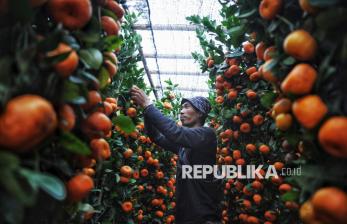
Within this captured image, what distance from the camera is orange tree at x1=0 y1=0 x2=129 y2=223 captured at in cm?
102

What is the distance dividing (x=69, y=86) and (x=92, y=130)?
0.88 ft

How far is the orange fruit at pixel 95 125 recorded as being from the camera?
1.45m

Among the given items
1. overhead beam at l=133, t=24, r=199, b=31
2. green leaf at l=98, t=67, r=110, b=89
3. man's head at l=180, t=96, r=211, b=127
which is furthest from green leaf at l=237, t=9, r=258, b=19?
overhead beam at l=133, t=24, r=199, b=31

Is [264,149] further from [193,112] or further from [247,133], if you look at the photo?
[193,112]

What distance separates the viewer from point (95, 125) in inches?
57.4

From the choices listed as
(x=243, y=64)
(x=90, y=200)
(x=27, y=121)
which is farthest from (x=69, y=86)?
(x=243, y=64)

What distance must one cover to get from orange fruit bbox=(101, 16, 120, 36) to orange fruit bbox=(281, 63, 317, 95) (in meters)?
0.85

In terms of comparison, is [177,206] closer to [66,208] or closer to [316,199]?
[66,208]

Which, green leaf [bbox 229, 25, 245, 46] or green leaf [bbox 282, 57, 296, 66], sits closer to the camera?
green leaf [bbox 282, 57, 296, 66]

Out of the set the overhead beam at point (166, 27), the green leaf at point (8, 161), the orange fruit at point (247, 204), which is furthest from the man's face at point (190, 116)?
the overhead beam at point (166, 27)

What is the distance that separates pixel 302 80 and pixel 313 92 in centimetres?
7

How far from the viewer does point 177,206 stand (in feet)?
12.6

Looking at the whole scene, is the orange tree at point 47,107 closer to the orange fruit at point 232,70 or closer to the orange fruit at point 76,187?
the orange fruit at point 76,187

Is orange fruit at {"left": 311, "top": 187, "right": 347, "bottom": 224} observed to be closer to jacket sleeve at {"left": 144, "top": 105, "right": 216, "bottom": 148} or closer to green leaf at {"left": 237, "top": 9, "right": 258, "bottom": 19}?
green leaf at {"left": 237, "top": 9, "right": 258, "bottom": 19}
